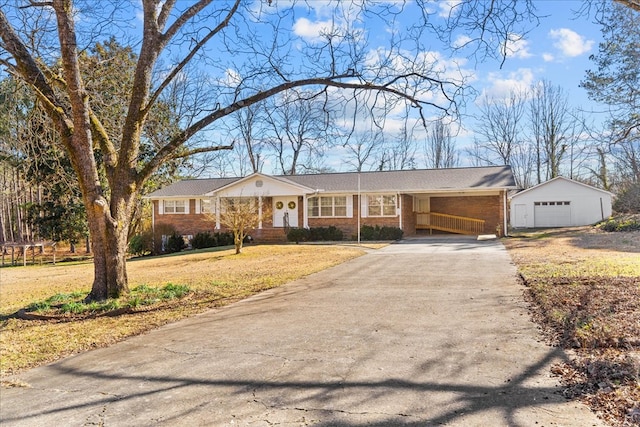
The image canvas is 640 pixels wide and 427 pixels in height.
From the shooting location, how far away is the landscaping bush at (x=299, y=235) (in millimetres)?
25375

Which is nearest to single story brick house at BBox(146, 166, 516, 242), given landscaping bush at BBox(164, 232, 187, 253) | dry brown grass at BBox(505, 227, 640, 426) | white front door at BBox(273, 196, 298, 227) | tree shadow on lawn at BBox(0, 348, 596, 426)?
white front door at BBox(273, 196, 298, 227)

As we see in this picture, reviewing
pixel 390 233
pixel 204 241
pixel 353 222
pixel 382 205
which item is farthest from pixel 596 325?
pixel 204 241

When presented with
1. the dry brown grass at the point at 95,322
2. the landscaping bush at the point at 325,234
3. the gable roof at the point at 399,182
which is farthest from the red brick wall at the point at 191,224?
the dry brown grass at the point at 95,322

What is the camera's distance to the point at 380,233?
24.3 metres

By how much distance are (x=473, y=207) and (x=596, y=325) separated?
24.7 m

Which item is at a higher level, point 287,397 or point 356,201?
point 356,201

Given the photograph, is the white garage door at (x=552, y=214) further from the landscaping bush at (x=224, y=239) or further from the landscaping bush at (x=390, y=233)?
the landscaping bush at (x=224, y=239)

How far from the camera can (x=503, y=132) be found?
44656 mm

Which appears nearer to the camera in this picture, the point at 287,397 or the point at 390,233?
the point at 287,397

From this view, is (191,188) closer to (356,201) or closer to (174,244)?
(174,244)

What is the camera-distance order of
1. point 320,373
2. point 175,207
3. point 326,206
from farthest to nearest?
point 175,207 → point 326,206 → point 320,373

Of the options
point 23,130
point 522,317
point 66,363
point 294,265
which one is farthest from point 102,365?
point 294,265

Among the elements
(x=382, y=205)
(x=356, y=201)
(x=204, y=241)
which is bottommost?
(x=204, y=241)

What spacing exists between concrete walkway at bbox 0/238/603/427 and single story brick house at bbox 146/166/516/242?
17.4 meters
